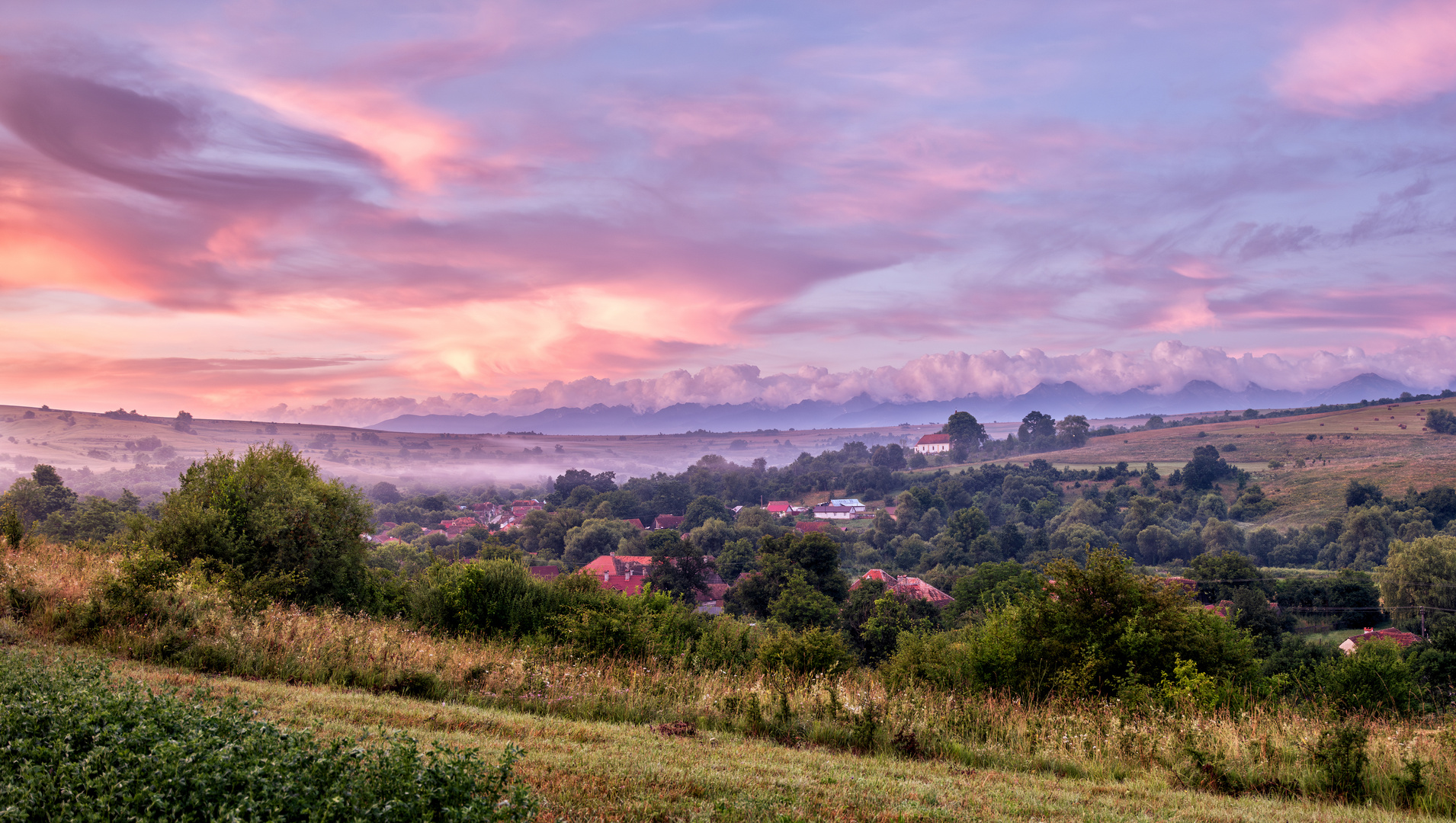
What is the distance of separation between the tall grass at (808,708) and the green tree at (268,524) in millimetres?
4046

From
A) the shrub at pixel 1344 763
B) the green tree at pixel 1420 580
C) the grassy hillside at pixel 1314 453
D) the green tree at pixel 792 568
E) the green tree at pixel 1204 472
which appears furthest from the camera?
the green tree at pixel 1204 472

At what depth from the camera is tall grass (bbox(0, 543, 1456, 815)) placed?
25.4 ft

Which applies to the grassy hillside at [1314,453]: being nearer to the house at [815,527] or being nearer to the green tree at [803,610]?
the house at [815,527]

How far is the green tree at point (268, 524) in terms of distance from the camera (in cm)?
1603

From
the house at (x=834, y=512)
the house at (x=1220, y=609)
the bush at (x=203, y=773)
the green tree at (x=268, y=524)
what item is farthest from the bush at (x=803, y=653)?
the house at (x=834, y=512)

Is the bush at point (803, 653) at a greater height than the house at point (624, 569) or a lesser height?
greater

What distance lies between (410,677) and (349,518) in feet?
37.8

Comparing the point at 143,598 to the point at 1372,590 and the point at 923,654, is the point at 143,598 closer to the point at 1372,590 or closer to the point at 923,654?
the point at 923,654

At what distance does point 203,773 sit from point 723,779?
3.86 metres

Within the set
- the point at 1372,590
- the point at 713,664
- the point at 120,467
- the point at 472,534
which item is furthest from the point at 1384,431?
the point at 120,467

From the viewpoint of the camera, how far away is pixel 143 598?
34.9ft

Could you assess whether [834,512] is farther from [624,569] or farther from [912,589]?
[912,589]

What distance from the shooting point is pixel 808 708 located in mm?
9461

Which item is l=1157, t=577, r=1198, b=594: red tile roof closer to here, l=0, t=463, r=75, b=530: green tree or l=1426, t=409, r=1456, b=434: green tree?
l=0, t=463, r=75, b=530: green tree
